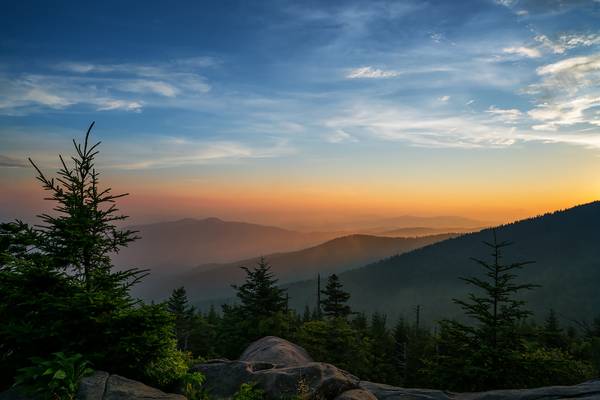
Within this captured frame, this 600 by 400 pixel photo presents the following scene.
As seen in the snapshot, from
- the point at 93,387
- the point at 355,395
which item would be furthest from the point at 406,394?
the point at 93,387

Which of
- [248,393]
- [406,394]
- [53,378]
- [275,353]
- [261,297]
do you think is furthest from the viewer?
[261,297]

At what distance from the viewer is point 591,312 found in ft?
611

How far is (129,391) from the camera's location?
8547 millimetres

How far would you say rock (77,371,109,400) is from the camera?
8078 mm

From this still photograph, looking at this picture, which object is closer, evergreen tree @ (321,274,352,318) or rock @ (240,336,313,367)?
rock @ (240,336,313,367)

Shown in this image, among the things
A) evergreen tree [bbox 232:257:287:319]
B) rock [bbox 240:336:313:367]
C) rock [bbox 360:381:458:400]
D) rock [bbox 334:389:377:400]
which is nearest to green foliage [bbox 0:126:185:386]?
rock [bbox 334:389:377:400]

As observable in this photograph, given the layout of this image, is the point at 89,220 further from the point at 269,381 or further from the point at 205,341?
the point at 205,341

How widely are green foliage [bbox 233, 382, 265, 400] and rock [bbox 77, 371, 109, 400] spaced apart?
354 centimetres

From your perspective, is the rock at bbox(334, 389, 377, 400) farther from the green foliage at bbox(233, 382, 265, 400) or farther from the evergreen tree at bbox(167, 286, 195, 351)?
the evergreen tree at bbox(167, 286, 195, 351)

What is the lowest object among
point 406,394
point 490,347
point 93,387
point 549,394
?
point 406,394

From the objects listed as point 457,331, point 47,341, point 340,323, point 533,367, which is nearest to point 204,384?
point 47,341

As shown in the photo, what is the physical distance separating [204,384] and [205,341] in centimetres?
3533

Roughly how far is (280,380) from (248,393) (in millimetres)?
1144

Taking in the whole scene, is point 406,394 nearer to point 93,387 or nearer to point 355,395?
point 355,395
